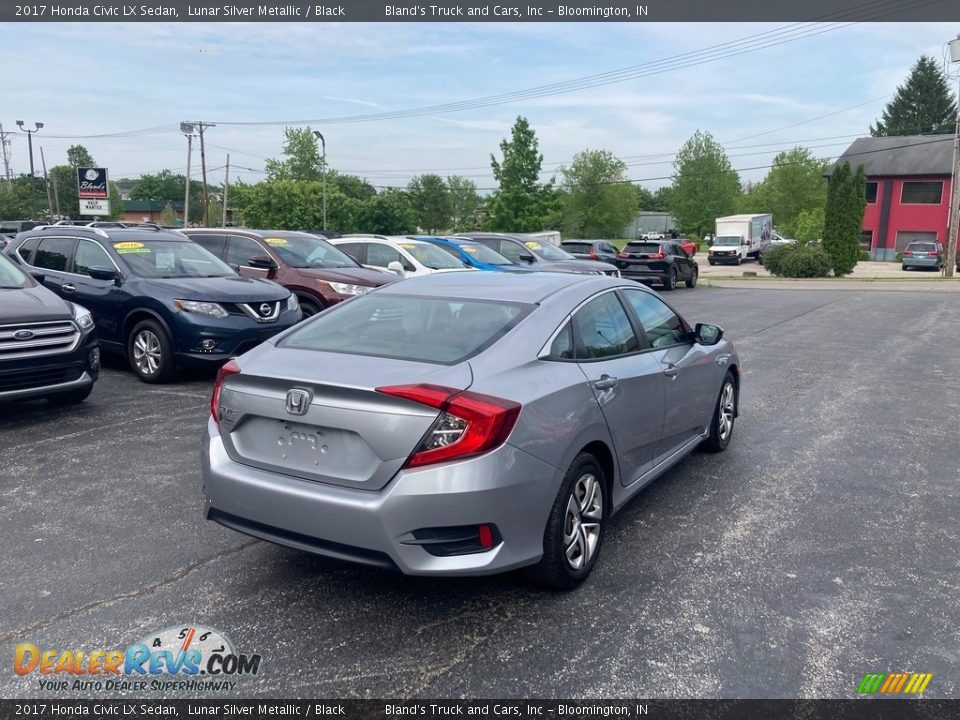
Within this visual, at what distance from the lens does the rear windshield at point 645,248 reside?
83.8ft

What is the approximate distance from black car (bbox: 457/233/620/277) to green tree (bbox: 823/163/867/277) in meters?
19.9

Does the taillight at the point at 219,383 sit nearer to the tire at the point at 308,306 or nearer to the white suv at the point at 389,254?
the tire at the point at 308,306

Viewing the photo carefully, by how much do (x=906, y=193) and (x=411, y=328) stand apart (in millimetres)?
61689

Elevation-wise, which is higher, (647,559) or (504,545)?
(504,545)

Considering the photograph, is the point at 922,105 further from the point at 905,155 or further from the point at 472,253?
the point at 472,253

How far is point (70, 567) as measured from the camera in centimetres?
404

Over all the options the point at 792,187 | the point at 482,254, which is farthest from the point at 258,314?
the point at 792,187

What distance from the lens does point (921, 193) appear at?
55.6 metres

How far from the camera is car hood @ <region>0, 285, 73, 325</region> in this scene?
22.1 feet

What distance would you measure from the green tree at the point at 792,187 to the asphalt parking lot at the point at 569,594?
67087mm

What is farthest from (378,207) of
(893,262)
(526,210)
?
(893,262)

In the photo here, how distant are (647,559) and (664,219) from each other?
113 meters

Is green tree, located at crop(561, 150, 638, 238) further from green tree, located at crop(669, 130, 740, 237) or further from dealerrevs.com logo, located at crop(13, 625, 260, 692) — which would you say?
dealerrevs.com logo, located at crop(13, 625, 260, 692)

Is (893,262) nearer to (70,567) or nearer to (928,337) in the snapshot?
(928,337)
